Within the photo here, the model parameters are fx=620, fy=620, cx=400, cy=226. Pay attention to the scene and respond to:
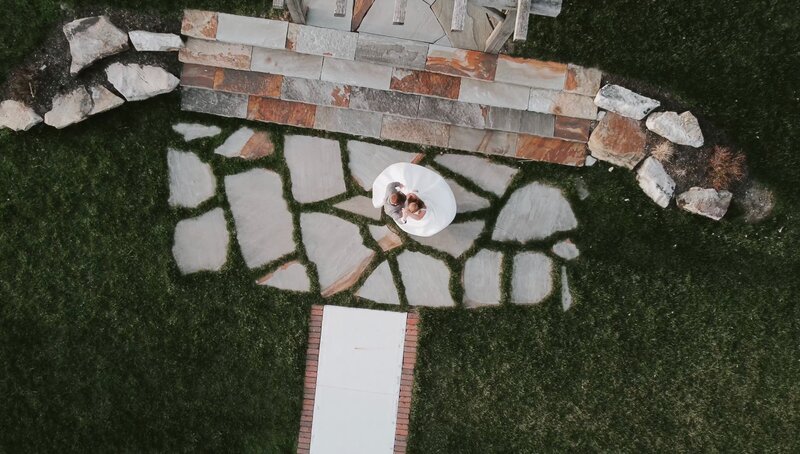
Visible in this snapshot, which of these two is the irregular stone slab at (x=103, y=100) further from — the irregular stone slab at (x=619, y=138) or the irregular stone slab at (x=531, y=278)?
the irregular stone slab at (x=619, y=138)

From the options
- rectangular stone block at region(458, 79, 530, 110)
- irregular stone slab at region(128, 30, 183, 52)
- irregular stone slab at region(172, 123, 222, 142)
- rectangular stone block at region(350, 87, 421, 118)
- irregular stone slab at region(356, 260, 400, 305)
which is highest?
irregular stone slab at region(128, 30, 183, 52)

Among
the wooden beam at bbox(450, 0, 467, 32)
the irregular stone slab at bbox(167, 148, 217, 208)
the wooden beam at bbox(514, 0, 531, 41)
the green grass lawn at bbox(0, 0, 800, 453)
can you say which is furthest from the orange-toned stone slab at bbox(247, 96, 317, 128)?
the wooden beam at bbox(514, 0, 531, 41)

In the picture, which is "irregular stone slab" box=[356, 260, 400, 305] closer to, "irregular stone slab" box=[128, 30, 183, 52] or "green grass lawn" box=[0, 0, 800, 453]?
"green grass lawn" box=[0, 0, 800, 453]

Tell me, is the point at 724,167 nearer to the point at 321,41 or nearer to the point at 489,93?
the point at 489,93

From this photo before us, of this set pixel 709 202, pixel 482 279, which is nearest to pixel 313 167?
pixel 482 279

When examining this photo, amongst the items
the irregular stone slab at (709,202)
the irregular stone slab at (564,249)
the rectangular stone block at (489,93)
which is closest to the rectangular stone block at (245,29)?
Answer: the rectangular stone block at (489,93)

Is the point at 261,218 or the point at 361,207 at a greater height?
the point at 361,207
